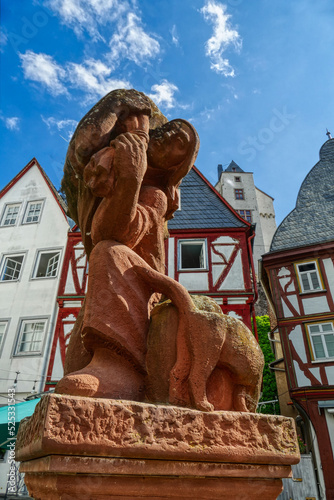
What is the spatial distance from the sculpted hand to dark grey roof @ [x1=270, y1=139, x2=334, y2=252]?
13.1m

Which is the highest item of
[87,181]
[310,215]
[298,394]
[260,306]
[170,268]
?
[260,306]

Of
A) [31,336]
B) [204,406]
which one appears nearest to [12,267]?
[31,336]

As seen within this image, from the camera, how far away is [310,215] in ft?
53.2

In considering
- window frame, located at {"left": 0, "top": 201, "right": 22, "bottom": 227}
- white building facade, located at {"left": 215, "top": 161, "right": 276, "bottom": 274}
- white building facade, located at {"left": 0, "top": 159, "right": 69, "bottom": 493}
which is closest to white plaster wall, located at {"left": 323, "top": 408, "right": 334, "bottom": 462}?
white building facade, located at {"left": 0, "top": 159, "right": 69, "bottom": 493}

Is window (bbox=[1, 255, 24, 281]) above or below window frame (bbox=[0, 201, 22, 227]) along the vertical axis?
below

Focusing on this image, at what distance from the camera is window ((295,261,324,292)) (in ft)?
44.3

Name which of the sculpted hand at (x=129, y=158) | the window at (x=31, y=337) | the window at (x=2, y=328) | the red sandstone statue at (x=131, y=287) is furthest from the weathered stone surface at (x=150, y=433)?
the window at (x=2, y=328)

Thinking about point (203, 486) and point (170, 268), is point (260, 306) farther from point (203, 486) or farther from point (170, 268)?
point (203, 486)

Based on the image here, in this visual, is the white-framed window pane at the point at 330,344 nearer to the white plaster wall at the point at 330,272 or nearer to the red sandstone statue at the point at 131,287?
the white plaster wall at the point at 330,272

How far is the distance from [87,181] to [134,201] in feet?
1.11

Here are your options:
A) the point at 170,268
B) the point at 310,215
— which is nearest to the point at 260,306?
the point at 310,215

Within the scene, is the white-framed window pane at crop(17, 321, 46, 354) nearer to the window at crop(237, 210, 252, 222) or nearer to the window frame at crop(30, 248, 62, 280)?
the window frame at crop(30, 248, 62, 280)

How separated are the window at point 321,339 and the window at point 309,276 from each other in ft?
4.46

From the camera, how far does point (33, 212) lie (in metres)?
15.5
